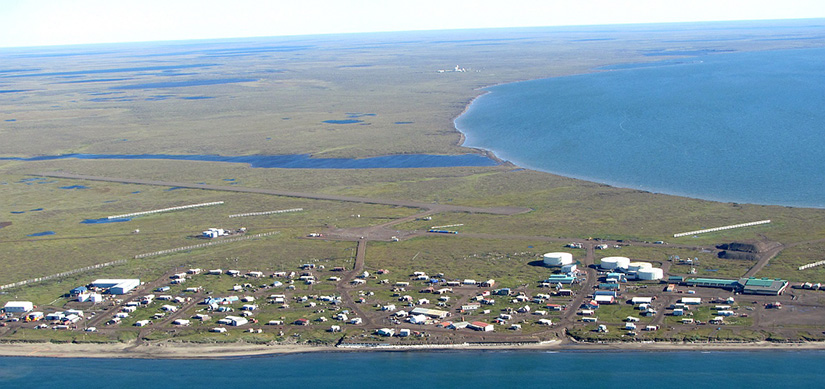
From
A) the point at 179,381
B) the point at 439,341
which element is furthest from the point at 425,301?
the point at 179,381

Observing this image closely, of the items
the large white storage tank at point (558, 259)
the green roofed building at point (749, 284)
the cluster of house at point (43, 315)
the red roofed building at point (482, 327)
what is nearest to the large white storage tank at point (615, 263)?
the large white storage tank at point (558, 259)

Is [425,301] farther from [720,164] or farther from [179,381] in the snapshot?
[720,164]

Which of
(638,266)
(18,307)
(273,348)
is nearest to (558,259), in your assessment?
(638,266)

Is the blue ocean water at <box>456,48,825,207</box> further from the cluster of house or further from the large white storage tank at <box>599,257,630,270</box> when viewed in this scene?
the cluster of house

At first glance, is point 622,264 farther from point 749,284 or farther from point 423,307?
point 423,307

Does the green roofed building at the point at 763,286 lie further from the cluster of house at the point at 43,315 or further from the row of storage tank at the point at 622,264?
the cluster of house at the point at 43,315

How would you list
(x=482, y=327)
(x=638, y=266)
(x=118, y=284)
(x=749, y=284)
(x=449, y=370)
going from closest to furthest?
(x=449, y=370) < (x=482, y=327) < (x=749, y=284) < (x=638, y=266) < (x=118, y=284)

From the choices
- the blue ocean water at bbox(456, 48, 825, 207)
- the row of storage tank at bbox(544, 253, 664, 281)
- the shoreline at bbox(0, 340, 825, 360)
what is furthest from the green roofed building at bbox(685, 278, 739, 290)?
the blue ocean water at bbox(456, 48, 825, 207)
